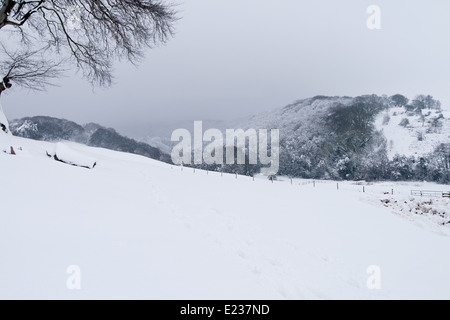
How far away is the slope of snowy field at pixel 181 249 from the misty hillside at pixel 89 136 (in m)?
79.7

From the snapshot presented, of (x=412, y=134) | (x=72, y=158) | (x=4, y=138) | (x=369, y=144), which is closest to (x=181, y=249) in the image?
(x=72, y=158)

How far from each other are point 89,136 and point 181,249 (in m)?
113

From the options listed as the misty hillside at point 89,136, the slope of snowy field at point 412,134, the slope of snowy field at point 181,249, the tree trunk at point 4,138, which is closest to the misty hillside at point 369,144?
the slope of snowy field at point 412,134

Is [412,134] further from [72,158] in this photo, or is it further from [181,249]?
[181,249]

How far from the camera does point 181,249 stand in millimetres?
2893

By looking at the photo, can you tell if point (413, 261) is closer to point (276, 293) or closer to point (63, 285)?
point (276, 293)

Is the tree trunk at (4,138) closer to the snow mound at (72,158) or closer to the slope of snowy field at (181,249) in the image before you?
the snow mound at (72,158)

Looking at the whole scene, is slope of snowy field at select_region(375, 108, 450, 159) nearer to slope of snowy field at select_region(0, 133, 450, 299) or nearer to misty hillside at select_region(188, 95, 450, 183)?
misty hillside at select_region(188, 95, 450, 183)

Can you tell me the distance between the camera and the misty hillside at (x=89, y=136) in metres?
82.4

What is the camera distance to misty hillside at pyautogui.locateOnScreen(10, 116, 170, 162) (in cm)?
8238

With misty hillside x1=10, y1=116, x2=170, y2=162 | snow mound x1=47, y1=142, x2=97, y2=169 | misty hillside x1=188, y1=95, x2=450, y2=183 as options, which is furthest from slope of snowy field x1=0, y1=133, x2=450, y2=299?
misty hillside x1=10, y1=116, x2=170, y2=162
